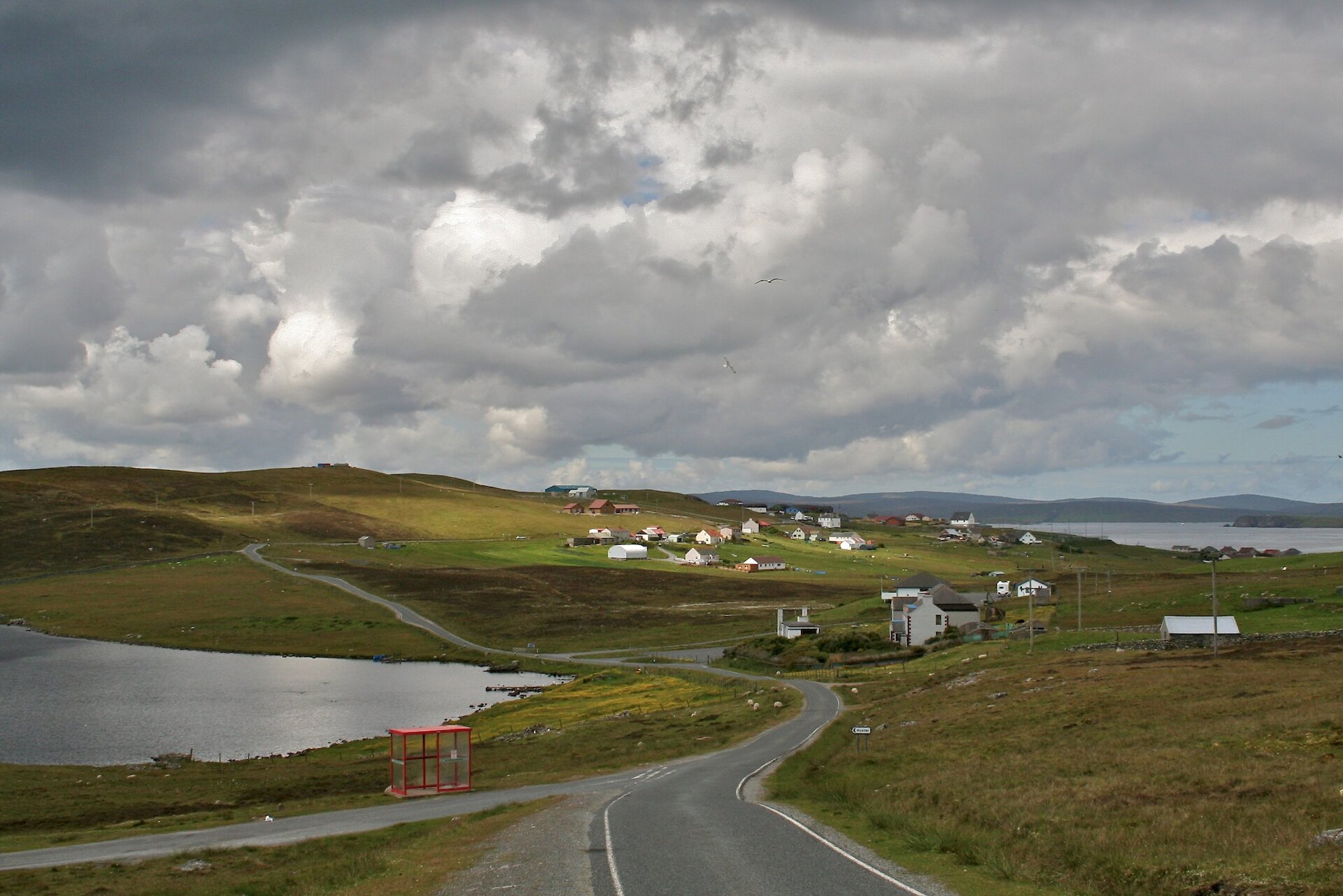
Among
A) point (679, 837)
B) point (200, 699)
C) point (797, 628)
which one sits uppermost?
point (679, 837)

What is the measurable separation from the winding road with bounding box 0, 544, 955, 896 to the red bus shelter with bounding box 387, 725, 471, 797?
88.2 inches

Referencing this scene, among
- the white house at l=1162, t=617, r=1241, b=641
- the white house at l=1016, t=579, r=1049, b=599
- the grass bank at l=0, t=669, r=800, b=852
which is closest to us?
the grass bank at l=0, t=669, r=800, b=852

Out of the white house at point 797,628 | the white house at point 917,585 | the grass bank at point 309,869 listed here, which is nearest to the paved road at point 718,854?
the grass bank at point 309,869

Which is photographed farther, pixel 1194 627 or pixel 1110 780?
pixel 1194 627

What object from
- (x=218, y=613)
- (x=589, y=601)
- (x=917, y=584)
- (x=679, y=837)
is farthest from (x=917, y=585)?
(x=679, y=837)

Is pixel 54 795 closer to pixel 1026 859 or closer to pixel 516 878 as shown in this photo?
pixel 516 878

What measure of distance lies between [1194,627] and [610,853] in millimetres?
64552

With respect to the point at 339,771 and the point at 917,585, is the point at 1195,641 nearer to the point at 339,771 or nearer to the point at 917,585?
the point at 917,585

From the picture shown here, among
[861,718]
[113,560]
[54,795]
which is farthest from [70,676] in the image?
[113,560]

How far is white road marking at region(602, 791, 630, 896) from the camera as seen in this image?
1833 cm

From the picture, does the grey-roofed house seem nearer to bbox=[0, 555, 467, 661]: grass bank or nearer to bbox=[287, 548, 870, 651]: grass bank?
bbox=[287, 548, 870, 651]: grass bank

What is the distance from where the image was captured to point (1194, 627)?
73.6m

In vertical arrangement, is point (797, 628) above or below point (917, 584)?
below

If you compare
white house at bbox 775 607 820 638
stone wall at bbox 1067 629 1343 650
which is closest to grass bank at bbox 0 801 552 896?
stone wall at bbox 1067 629 1343 650
